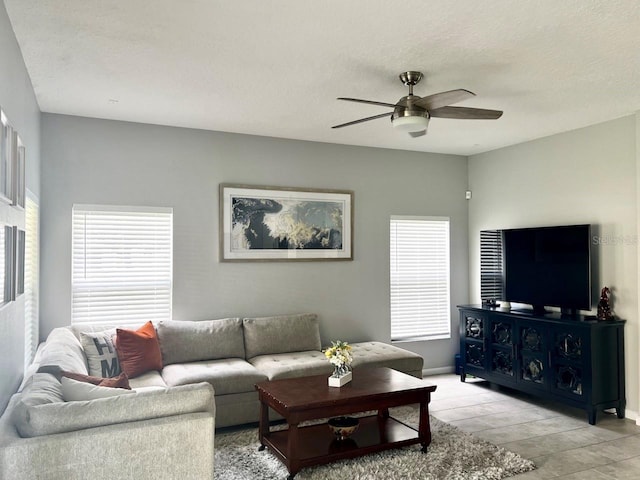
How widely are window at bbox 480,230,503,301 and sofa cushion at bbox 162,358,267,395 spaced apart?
290 centimetres

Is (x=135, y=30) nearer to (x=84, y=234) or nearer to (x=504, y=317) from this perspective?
(x=84, y=234)

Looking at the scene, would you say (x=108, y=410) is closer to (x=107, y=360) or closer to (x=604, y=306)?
(x=107, y=360)

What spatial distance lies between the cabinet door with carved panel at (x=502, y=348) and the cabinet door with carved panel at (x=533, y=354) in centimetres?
9

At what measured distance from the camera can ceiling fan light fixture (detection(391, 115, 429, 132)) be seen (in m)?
3.41

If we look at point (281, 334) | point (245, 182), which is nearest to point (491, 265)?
point (281, 334)

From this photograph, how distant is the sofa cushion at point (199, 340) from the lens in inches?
186

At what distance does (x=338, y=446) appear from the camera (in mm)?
3693

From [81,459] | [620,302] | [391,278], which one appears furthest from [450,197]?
[81,459]

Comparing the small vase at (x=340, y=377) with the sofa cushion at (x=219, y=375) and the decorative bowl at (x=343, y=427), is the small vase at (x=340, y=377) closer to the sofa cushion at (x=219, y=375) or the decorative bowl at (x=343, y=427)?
the decorative bowl at (x=343, y=427)

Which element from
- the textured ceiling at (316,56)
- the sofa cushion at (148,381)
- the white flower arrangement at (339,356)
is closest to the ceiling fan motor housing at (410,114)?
the textured ceiling at (316,56)

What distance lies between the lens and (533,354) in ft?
16.9

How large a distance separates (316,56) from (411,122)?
74cm

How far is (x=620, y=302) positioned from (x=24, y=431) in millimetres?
4763

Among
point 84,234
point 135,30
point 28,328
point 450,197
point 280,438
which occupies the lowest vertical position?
point 280,438
